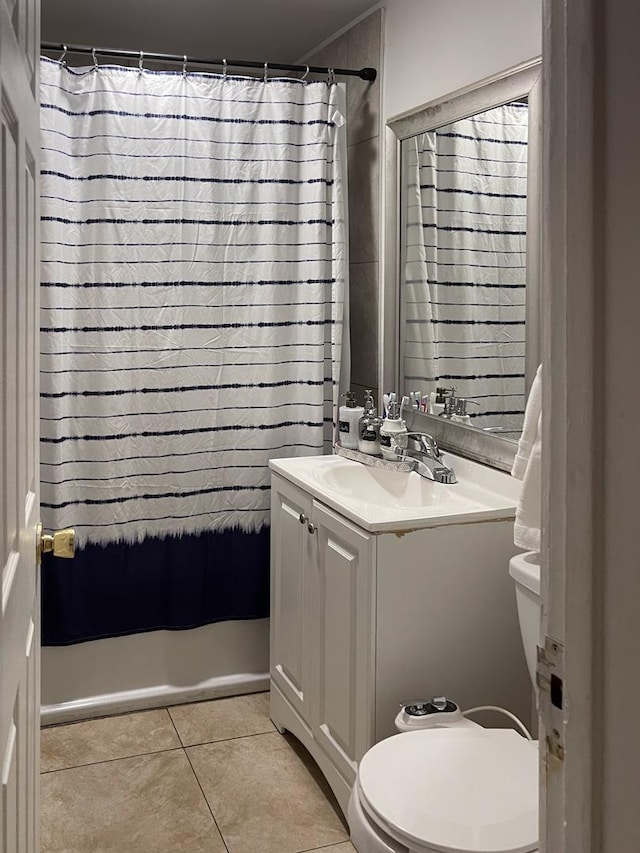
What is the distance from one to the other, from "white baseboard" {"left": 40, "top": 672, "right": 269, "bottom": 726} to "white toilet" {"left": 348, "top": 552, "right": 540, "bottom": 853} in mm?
1319

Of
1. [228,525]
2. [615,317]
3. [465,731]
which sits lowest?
[465,731]

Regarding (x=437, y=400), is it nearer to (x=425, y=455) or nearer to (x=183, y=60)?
(x=425, y=455)

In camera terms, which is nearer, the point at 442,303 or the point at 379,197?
the point at 442,303

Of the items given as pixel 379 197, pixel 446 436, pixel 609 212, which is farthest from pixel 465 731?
pixel 379 197

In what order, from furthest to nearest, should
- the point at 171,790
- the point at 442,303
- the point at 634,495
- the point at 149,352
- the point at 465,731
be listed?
the point at 149,352 → the point at 442,303 → the point at 171,790 → the point at 465,731 → the point at 634,495

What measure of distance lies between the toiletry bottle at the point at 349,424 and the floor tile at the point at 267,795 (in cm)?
98

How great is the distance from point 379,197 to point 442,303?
0.55 meters

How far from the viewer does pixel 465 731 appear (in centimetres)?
184

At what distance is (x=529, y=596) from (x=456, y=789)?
0.42 meters

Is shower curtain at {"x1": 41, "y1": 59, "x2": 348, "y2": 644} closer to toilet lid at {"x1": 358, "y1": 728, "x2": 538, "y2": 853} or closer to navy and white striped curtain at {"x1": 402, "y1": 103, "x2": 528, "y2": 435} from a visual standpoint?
navy and white striped curtain at {"x1": 402, "y1": 103, "x2": 528, "y2": 435}

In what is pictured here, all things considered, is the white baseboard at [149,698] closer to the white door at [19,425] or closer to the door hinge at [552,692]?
the white door at [19,425]

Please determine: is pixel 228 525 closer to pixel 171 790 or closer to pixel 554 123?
pixel 171 790

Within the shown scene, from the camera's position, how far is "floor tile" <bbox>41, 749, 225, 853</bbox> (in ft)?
7.26

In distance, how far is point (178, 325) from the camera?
2.84 m
